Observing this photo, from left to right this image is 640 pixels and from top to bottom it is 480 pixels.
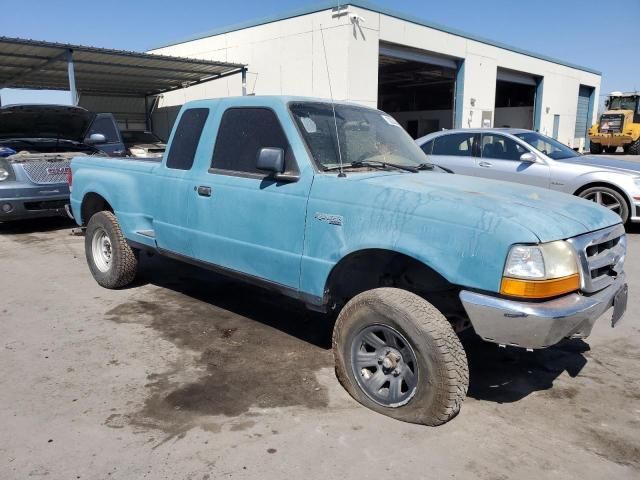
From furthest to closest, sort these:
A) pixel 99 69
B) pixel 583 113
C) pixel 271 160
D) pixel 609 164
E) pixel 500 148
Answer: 1. pixel 583 113
2. pixel 99 69
3. pixel 500 148
4. pixel 609 164
5. pixel 271 160

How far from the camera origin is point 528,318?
2.68 meters

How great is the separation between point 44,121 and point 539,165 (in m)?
8.29

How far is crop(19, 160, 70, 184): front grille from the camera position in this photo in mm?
8094

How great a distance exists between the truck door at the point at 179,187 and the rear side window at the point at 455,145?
610 cm

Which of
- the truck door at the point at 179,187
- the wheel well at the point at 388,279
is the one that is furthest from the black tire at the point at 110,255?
the wheel well at the point at 388,279

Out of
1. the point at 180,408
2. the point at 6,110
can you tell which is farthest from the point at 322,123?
the point at 6,110

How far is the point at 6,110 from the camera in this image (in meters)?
7.86

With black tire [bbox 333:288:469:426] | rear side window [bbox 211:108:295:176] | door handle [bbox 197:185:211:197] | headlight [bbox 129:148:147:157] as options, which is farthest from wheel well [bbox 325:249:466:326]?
headlight [bbox 129:148:147:157]

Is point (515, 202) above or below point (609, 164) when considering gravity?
below

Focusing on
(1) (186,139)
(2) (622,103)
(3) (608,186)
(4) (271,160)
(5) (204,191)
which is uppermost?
(2) (622,103)

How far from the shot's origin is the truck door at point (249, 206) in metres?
3.62

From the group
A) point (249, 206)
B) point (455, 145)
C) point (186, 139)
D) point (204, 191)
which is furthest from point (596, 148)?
point (249, 206)

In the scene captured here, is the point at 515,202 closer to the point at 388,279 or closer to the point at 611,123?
the point at 388,279

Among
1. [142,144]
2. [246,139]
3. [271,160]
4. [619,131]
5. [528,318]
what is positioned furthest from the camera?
[619,131]
